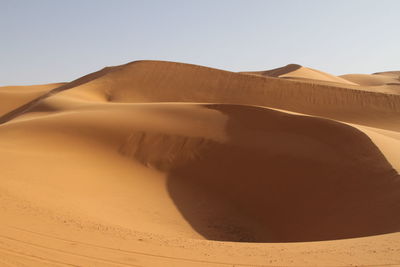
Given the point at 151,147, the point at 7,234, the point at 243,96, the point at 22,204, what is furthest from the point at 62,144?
the point at 243,96

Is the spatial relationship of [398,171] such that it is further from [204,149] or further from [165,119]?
[165,119]

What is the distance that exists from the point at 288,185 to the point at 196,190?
2.34 m

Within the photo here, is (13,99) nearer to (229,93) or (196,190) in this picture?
(229,93)

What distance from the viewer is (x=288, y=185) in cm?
981

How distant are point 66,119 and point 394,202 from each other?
1070 centimetres

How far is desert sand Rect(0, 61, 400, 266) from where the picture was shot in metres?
4.47

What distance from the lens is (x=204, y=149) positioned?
469 inches

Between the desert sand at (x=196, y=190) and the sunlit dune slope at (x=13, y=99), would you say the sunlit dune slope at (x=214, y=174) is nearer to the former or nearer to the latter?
the desert sand at (x=196, y=190)

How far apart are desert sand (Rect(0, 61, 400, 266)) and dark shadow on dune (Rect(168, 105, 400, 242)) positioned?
3 cm

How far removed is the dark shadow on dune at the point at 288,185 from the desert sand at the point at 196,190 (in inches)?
1.3

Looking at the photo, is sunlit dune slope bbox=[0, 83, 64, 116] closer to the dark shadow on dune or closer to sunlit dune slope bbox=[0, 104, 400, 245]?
sunlit dune slope bbox=[0, 104, 400, 245]

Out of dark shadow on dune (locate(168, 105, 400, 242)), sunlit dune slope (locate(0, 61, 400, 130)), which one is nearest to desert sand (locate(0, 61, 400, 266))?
dark shadow on dune (locate(168, 105, 400, 242))

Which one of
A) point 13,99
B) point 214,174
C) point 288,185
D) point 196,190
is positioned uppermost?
point 288,185

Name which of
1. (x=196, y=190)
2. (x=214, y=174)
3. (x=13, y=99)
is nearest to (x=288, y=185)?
(x=214, y=174)
